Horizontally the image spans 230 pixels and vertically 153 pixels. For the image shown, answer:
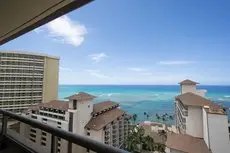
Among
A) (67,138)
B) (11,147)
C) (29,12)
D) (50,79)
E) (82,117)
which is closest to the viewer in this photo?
(67,138)

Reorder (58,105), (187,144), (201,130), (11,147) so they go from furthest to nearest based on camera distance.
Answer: (201,130)
(187,144)
(58,105)
(11,147)

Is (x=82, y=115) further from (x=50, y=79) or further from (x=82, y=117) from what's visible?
(x=50, y=79)

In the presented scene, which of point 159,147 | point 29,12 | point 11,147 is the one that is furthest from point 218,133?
point 29,12

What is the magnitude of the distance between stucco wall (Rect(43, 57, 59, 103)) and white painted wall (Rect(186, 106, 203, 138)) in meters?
8.30

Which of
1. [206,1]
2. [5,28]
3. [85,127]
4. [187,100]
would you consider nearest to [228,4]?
[206,1]

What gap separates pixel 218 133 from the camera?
7387mm

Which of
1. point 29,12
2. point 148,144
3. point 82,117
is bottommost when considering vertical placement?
point 148,144

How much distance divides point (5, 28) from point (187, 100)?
33.3 ft

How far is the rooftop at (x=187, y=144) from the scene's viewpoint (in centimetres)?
727

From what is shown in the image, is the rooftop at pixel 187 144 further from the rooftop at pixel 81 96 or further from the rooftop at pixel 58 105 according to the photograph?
the rooftop at pixel 58 105

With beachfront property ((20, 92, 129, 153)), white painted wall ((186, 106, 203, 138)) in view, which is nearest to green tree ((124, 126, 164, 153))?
beachfront property ((20, 92, 129, 153))

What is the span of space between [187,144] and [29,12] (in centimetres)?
905

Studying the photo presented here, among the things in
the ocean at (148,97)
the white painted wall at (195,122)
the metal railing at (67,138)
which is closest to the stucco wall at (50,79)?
the ocean at (148,97)

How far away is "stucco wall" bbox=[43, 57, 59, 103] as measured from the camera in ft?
26.7
